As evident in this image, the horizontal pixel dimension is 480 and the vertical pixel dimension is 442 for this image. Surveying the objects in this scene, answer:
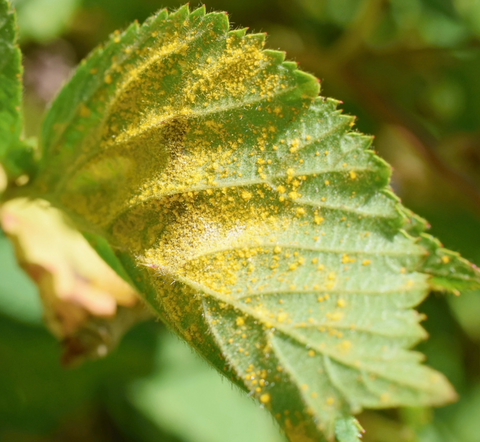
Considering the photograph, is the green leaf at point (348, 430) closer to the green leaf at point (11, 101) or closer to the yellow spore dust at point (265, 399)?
the yellow spore dust at point (265, 399)

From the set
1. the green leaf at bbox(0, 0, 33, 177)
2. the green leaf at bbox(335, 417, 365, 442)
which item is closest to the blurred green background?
the green leaf at bbox(0, 0, 33, 177)

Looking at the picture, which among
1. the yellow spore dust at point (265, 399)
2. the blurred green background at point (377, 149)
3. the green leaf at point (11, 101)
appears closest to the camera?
the yellow spore dust at point (265, 399)

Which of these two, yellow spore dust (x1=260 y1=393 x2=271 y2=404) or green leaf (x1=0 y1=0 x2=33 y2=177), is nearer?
yellow spore dust (x1=260 y1=393 x2=271 y2=404)

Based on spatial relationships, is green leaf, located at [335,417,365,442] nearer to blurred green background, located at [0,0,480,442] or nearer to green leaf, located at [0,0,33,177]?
green leaf, located at [0,0,33,177]

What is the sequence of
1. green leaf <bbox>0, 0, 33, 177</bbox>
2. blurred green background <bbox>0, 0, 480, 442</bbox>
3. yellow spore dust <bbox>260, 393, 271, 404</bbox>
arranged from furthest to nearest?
blurred green background <bbox>0, 0, 480, 442</bbox> → green leaf <bbox>0, 0, 33, 177</bbox> → yellow spore dust <bbox>260, 393, 271, 404</bbox>

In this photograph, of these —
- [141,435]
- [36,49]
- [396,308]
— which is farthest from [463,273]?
[36,49]

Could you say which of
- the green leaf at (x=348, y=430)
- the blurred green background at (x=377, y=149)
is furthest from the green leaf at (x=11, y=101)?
the green leaf at (x=348, y=430)

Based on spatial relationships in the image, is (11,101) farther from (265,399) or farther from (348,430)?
(348,430)

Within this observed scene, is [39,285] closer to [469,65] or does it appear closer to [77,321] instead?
[77,321]
